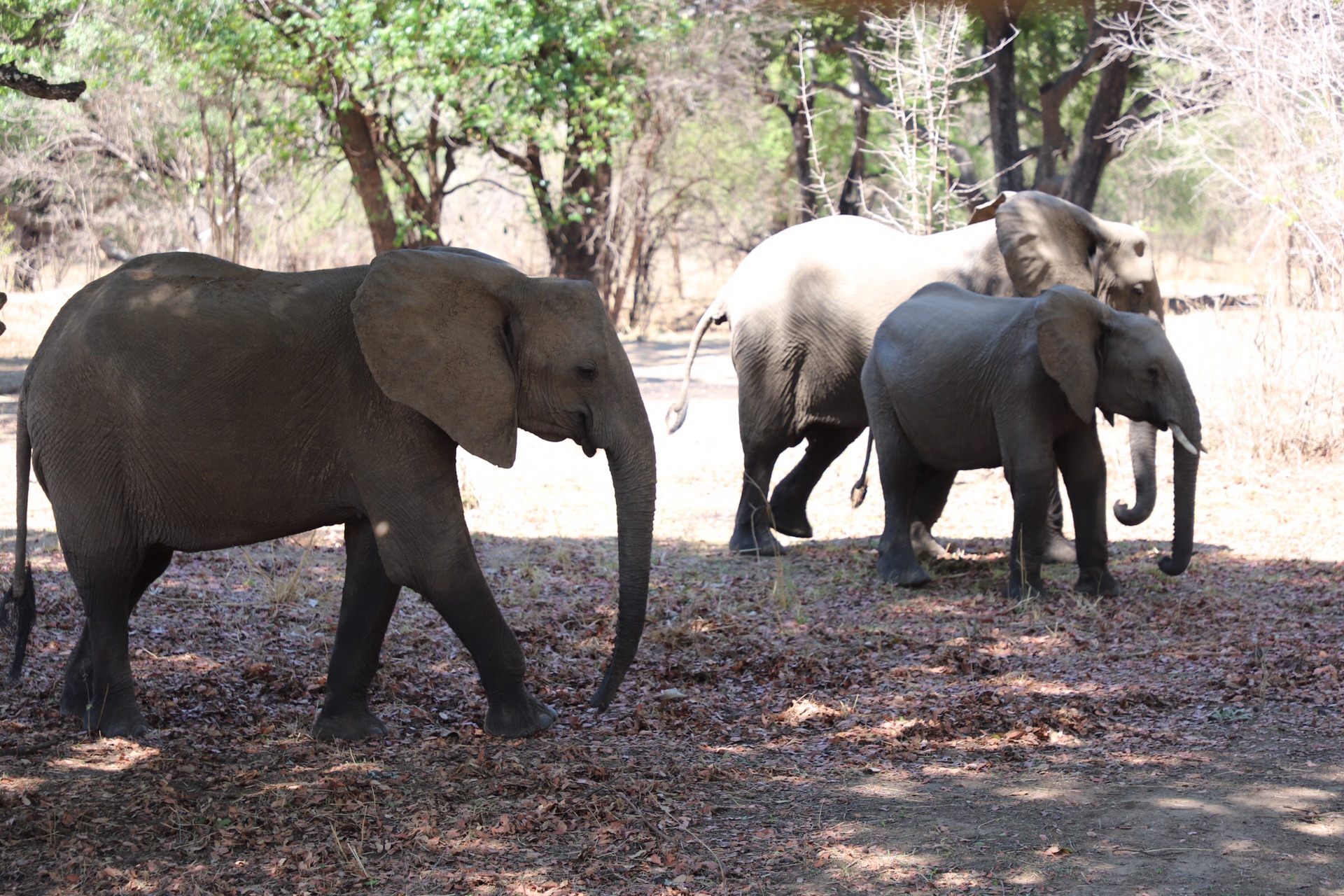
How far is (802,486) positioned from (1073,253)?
101 inches

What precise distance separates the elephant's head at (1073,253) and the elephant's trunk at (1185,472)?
1.72 m

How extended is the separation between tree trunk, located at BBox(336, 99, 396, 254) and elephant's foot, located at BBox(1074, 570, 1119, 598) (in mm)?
14420

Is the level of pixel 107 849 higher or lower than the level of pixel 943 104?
lower

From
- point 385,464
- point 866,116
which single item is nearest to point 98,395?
point 385,464

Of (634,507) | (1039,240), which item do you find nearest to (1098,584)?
(1039,240)

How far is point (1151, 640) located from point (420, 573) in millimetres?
4021

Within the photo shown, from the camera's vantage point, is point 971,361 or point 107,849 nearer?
point 107,849

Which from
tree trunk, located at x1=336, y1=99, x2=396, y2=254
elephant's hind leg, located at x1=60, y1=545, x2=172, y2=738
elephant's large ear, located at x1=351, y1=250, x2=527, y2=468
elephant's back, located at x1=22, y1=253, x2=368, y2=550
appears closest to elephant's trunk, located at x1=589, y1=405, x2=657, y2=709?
elephant's large ear, located at x1=351, y1=250, x2=527, y2=468

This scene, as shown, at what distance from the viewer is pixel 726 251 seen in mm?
37438

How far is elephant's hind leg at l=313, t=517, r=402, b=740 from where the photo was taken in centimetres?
552

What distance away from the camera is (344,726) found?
18.2ft

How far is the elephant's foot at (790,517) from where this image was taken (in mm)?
10430

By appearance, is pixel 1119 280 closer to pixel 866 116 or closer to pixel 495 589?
pixel 495 589

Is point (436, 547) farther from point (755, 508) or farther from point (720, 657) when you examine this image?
point (755, 508)
